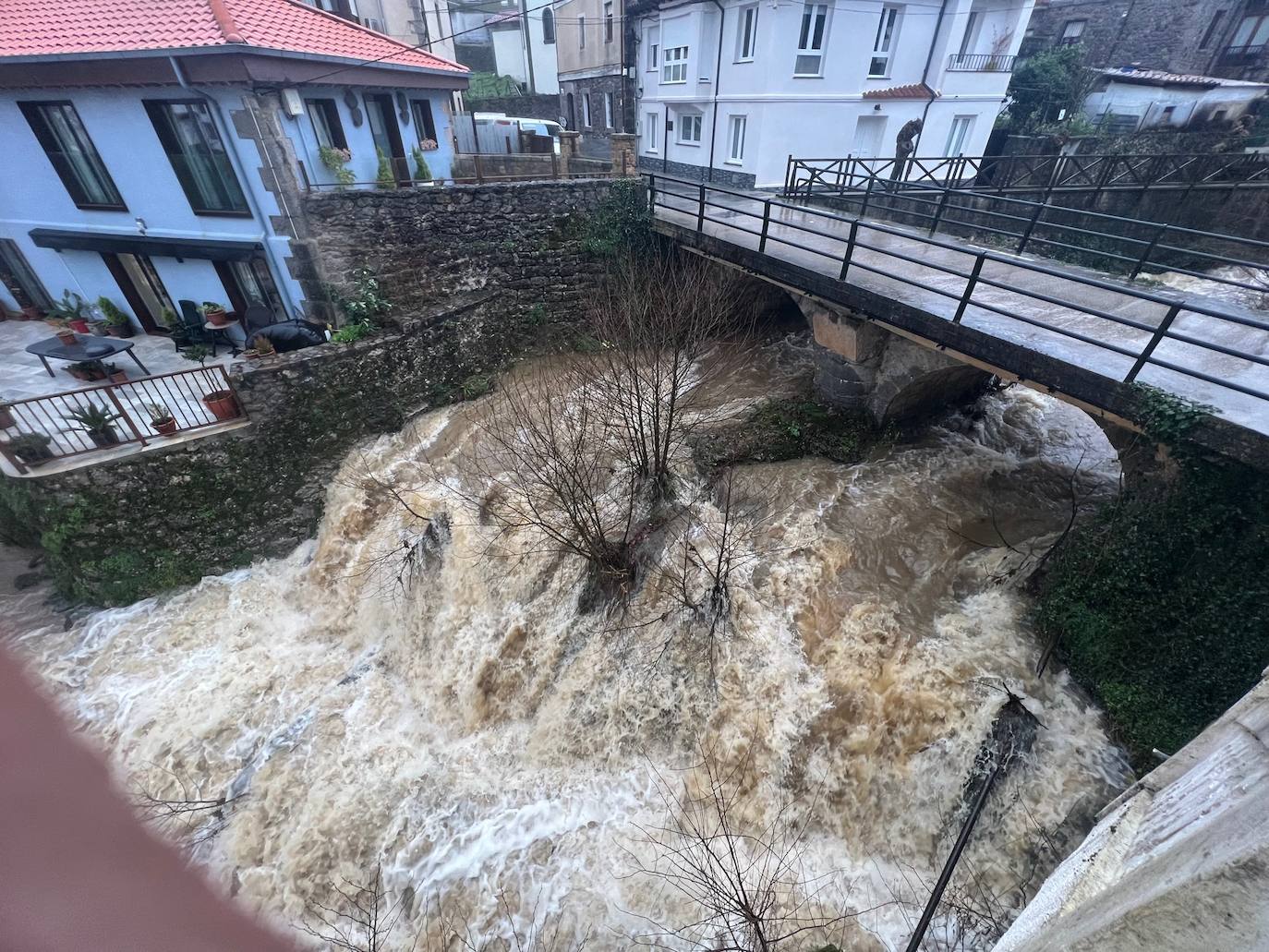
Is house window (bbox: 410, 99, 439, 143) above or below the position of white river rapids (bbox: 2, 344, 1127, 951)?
above

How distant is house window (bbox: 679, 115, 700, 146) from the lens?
19.3m

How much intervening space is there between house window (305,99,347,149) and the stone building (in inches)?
1174

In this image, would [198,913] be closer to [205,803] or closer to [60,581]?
[205,803]

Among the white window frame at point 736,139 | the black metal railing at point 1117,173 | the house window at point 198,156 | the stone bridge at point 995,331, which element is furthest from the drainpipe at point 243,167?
the white window frame at point 736,139

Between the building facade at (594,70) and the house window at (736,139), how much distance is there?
6.02 m

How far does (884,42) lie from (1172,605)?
713 inches

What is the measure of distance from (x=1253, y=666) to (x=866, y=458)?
16.7 feet

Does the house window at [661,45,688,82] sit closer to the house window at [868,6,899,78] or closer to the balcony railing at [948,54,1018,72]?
the house window at [868,6,899,78]

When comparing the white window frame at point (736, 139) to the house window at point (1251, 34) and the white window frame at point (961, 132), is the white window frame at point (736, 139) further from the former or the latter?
the house window at point (1251, 34)

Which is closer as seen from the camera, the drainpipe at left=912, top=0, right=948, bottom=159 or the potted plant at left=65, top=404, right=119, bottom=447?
the potted plant at left=65, top=404, right=119, bottom=447

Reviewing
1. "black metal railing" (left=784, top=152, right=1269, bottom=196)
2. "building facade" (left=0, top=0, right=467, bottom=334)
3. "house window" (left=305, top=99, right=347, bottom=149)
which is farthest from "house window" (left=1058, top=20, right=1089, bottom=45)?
"house window" (left=305, top=99, right=347, bottom=149)

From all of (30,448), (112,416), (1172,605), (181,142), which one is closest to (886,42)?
(1172,605)

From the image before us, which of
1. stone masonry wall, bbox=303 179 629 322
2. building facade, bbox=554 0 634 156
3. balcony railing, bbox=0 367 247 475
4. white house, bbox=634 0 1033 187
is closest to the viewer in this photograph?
balcony railing, bbox=0 367 247 475

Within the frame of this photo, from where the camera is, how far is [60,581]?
9.85 metres
